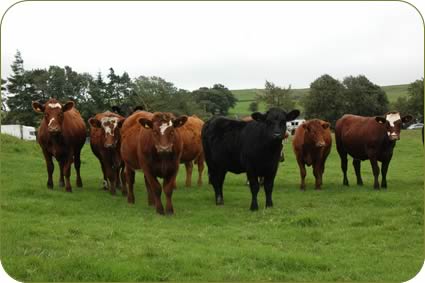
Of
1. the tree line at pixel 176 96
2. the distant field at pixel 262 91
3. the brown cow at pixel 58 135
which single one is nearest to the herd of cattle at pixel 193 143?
the brown cow at pixel 58 135

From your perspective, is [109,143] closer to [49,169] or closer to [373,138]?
[49,169]

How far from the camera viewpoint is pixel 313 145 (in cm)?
1532

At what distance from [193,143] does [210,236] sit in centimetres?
658

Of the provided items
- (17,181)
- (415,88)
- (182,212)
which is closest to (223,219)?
(182,212)

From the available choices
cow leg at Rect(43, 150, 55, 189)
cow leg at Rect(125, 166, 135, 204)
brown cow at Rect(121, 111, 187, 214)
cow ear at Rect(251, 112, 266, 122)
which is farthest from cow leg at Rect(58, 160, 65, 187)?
cow ear at Rect(251, 112, 266, 122)

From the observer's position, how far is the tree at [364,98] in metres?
37.5

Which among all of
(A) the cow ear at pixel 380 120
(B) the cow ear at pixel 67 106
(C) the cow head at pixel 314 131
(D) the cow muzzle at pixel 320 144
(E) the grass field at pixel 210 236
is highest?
(B) the cow ear at pixel 67 106

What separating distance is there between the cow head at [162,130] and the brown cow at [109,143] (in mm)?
2866

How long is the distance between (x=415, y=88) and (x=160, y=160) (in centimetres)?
3004

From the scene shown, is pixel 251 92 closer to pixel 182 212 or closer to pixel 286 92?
pixel 286 92

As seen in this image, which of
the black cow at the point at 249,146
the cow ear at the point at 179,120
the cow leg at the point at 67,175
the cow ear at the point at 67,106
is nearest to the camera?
the cow ear at the point at 179,120

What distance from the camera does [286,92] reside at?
5478 centimetres

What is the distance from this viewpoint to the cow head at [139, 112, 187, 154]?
10.4 m

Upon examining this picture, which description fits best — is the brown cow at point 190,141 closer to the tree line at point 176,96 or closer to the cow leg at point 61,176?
the cow leg at point 61,176
